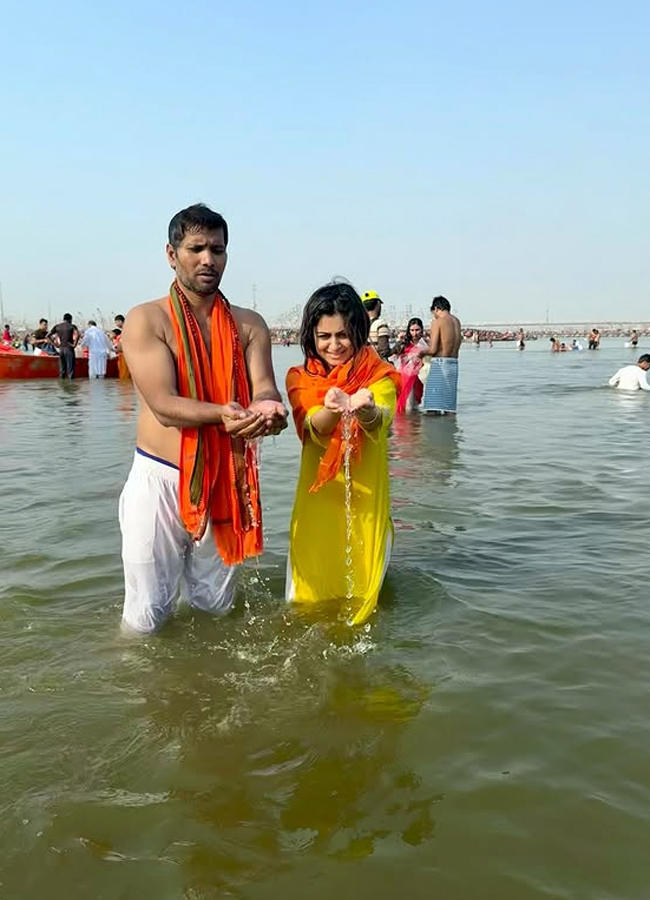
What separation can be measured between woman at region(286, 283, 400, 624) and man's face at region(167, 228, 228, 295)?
1.58 ft

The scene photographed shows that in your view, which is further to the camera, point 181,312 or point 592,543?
point 592,543

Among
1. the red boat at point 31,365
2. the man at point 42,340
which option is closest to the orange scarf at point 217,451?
the red boat at point 31,365

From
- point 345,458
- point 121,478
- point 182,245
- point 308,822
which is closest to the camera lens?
point 308,822

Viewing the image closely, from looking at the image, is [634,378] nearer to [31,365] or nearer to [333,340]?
[333,340]

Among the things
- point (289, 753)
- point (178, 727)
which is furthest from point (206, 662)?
point (289, 753)

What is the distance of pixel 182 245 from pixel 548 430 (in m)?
8.42

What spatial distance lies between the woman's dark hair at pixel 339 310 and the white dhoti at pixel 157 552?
0.90m

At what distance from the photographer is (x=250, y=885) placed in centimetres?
195

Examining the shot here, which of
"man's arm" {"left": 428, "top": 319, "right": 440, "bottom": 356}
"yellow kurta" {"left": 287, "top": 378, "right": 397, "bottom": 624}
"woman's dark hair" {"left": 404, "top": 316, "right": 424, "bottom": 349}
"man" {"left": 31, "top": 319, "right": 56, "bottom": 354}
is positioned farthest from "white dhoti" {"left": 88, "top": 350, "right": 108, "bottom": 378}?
"yellow kurta" {"left": 287, "top": 378, "right": 397, "bottom": 624}

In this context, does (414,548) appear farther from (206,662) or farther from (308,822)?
(308,822)

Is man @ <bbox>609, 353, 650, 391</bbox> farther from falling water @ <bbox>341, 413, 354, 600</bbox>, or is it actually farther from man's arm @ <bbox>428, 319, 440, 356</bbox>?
falling water @ <bbox>341, 413, 354, 600</bbox>

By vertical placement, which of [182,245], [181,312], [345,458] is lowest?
[345,458]

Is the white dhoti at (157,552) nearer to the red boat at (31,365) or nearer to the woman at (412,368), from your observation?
the woman at (412,368)

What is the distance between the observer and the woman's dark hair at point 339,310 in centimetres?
329
